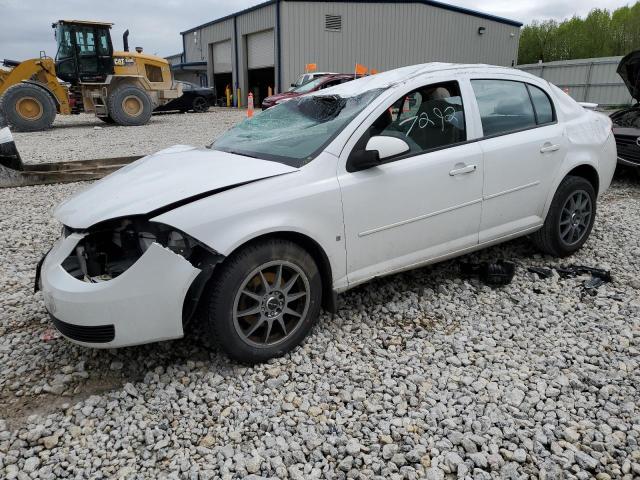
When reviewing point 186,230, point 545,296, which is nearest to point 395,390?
point 186,230

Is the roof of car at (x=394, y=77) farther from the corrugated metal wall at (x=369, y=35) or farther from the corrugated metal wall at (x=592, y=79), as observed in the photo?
the corrugated metal wall at (x=592, y=79)

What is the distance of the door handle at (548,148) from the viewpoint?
394 centimetres

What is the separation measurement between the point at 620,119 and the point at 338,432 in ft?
27.1

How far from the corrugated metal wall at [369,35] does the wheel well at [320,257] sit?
24.3 meters

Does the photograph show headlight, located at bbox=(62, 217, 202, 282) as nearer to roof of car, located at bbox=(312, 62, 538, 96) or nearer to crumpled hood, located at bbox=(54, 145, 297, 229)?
crumpled hood, located at bbox=(54, 145, 297, 229)

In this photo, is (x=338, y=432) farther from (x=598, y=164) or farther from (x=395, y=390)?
(x=598, y=164)

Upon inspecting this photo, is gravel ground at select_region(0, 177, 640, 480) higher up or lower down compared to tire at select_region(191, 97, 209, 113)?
lower down

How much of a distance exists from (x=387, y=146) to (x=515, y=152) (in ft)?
4.14

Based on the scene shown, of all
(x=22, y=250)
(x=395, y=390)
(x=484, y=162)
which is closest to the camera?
(x=395, y=390)

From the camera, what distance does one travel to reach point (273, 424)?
2471 millimetres

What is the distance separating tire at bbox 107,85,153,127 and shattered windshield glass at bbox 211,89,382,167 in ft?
44.3

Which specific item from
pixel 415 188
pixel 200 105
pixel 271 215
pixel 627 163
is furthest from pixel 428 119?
pixel 200 105

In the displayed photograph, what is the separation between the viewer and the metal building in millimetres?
25500

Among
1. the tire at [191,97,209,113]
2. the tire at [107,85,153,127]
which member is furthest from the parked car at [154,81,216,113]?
the tire at [107,85,153,127]
